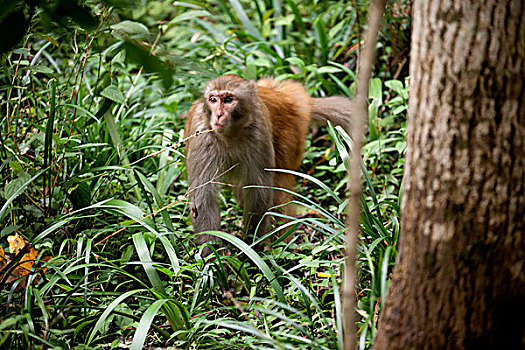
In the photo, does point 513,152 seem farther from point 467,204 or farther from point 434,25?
point 434,25

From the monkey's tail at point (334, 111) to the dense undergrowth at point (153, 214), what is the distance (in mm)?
376

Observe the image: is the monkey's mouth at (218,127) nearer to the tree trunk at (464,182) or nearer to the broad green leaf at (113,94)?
the broad green leaf at (113,94)

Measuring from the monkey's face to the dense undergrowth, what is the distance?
0.23 metres

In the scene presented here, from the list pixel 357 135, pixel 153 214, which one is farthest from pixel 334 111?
pixel 357 135

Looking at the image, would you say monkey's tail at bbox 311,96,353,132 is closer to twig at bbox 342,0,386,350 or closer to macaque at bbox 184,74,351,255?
macaque at bbox 184,74,351,255

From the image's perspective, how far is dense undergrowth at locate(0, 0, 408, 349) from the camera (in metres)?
2.83

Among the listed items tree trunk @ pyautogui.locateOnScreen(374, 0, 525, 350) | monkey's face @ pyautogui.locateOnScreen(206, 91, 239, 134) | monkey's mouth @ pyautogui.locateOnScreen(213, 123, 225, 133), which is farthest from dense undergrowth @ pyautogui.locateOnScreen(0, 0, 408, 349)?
tree trunk @ pyautogui.locateOnScreen(374, 0, 525, 350)

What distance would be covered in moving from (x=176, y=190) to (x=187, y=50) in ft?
9.21

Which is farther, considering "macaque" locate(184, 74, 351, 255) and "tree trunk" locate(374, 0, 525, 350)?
"macaque" locate(184, 74, 351, 255)

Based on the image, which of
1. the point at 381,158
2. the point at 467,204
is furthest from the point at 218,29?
the point at 467,204

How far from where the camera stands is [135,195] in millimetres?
5016

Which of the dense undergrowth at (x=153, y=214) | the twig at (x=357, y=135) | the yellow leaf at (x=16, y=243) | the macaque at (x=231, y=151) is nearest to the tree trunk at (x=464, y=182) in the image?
the twig at (x=357, y=135)

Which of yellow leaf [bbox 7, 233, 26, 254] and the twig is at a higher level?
the twig

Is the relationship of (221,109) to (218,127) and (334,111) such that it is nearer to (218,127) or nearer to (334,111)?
(218,127)
